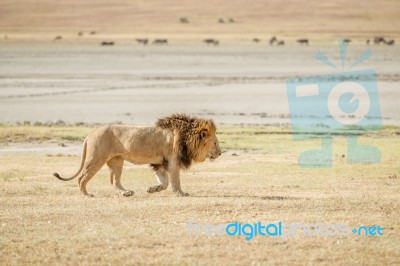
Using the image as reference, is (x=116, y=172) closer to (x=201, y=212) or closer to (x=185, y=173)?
(x=201, y=212)

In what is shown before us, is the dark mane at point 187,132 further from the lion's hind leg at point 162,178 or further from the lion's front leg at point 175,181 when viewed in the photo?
the lion's hind leg at point 162,178

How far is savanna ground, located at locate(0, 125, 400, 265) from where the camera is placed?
29.6 feet

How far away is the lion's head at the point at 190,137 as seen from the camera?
519 inches

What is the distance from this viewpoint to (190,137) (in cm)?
1318

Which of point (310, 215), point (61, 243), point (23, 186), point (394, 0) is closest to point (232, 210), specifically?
point (310, 215)

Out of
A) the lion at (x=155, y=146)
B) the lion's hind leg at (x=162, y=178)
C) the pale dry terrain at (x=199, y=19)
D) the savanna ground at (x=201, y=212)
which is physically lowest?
the savanna ground at (x=201, y=212)

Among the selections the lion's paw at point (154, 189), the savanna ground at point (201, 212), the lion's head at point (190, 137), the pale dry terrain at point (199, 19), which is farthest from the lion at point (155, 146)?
the pale dry terrain at point (199, 19)

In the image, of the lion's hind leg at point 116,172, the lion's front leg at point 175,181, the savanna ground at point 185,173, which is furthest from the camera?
the lion's hind leg at point 116,172

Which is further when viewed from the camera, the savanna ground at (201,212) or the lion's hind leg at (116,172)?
the lion's hind leg at (116,172)

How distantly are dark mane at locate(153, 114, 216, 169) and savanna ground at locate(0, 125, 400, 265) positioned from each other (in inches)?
23.0

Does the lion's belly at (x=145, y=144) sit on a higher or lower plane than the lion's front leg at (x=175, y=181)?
higher

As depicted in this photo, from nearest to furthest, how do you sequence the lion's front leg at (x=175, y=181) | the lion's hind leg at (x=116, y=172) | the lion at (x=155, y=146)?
the lion's front leg at (x=175, y=181) < the lion at (x=155, y=146) < the lion's hind leg at (x=116, y=172)

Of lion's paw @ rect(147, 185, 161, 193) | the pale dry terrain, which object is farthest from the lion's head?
the pale dry terrain

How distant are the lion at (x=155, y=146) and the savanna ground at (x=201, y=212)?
421 mm
